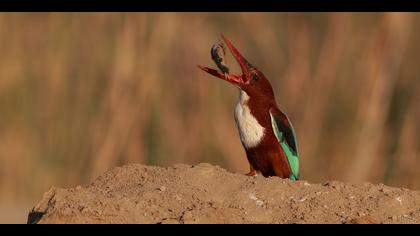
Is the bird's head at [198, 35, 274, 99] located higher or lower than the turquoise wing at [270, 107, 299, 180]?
higher

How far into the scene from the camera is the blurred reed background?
717cm

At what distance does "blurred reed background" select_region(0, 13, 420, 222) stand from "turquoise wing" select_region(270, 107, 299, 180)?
207 cm

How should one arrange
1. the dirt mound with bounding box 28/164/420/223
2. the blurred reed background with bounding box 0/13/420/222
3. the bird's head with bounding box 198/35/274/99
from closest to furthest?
the dirt mound with bounding box 28/164/420/223, the bird's head with bounding box 198/35/274/99, the blurred reed background with bounding box 0/13/420/222

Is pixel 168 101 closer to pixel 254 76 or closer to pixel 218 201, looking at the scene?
pixel 254 76

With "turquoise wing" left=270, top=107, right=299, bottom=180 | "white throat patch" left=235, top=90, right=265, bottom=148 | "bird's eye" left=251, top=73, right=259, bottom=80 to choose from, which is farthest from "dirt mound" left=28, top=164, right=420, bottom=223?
"bird's eye" left=251, top=73, right=259, bottom=80

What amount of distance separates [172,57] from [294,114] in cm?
128

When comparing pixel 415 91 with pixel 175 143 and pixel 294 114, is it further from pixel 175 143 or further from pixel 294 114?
pixel 175 143

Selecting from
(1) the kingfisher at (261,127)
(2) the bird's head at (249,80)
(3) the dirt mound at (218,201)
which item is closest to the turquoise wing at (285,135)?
(1) the kingfisher at (261,127)

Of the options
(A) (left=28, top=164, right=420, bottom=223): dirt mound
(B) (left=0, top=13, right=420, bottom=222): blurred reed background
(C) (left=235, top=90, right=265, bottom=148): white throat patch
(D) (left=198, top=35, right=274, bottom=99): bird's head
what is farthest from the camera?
(B) (left=0, top=13, right=420, bottom=222): blurred reed background

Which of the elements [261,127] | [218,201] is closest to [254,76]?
[261,127]

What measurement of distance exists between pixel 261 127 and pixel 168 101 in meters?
A: 2.42

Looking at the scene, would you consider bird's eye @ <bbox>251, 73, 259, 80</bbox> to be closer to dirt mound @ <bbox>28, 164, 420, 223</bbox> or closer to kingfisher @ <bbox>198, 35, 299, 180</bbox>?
kingfisher @ <bbox>198, 35, 299, 180</bbox>

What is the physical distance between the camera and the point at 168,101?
736 cm

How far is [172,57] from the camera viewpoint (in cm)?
813
